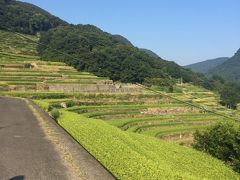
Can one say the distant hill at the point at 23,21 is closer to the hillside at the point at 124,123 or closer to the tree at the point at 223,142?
the hillside at the point at 124,123

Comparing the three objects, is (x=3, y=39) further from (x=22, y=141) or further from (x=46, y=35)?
(x=22, y=141)

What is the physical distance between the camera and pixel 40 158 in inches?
486

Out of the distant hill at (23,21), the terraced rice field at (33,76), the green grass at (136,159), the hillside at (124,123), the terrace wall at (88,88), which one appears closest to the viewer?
the green grass at (136,159)

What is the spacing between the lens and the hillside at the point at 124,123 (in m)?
14.3

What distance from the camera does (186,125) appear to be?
4969cm

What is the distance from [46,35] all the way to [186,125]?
78.2 meters

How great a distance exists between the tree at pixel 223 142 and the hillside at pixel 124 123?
2.10m

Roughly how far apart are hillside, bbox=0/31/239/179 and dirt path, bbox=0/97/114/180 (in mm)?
1158

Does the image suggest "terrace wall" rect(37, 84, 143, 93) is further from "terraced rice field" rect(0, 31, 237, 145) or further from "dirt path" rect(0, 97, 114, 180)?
"dirt path" rect(0, 97, 114, 180)

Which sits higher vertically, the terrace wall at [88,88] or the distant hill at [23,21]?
the distant hill at [23,21]

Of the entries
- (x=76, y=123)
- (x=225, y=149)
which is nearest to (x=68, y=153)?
(x=76, y=123)

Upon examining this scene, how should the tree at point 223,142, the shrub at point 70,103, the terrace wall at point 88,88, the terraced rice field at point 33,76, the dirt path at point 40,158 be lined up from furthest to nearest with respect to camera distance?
1. the terrace wall at point 88,88
2. the terraced rice field at point 33,76
3. the shrub at point 70,103
4. the tree at point 223,142
5. the dirt path at point 40,158

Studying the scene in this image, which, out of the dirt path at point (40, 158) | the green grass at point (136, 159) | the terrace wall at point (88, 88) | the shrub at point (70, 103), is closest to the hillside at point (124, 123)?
the green grass at point (136, 159)

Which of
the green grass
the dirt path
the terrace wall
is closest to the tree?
the green grass
